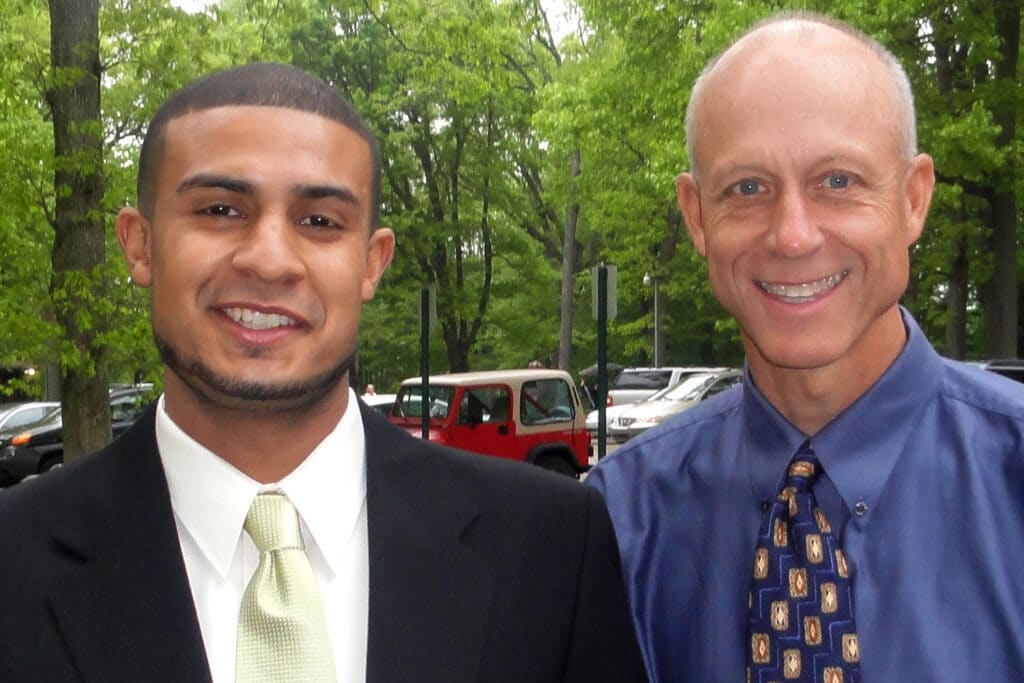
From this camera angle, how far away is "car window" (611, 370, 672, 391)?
26.5 metres

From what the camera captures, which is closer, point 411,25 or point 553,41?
point 411,25

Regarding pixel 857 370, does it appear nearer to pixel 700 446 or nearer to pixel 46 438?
pixel 700 446

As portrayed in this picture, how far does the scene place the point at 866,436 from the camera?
96.0 inches

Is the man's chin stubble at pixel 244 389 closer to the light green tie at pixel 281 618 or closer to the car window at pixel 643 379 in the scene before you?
the light green tie at pixel 281 618

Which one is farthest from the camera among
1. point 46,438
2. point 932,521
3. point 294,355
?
point 46,438

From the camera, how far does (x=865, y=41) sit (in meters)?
2.59

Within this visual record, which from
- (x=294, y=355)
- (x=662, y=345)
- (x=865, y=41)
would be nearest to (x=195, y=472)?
(x=294, y=355)

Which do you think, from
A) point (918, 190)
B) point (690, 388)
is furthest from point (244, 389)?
point (690, 388)

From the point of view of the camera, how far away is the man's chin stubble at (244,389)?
2.19 m

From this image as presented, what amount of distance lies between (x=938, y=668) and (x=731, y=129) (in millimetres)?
1162

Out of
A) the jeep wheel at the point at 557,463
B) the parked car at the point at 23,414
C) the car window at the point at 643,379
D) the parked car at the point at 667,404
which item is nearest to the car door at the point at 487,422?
the jeep wheel at the point at 557,463

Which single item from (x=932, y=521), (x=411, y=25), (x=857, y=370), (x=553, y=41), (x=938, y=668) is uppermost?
(x=553, y=41)

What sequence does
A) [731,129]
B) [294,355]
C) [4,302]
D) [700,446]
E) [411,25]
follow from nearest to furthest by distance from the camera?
[294,355] < [731,129] < [700,446] < [4,302] < [411,25]

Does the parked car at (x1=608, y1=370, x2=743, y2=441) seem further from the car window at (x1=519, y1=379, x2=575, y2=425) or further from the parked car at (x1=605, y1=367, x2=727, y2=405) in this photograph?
the car window at (x1=519, y1=379, x2=575, y2=425)
